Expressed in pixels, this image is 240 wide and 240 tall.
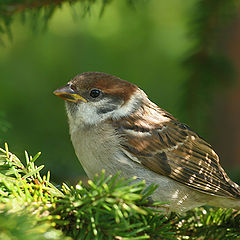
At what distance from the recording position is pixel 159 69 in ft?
17.9

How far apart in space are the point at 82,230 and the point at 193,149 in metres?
1.46

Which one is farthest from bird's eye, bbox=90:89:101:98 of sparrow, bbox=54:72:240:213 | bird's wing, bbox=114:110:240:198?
bird's wing, bbox=114:110:240:198

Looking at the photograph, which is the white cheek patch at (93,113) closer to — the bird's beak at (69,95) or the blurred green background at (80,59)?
the bird's beak at (69,95)

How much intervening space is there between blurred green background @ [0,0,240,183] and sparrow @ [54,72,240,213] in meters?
0.94

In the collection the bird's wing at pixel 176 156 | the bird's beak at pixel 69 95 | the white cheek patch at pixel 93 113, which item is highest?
the bird's beak at pixel 69 95

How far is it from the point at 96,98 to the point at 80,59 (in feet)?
6.58

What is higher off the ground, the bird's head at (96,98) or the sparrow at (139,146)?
the bird's head at (96,98)

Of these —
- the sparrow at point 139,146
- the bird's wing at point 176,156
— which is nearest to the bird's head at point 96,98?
the sparrow at point 139,146

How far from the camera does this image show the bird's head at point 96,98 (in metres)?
2.89

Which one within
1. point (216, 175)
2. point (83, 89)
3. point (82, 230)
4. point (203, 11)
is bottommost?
point (216, 175)

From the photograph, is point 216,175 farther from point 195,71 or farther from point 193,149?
point 195,71

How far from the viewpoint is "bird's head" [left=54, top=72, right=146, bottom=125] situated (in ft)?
9.47

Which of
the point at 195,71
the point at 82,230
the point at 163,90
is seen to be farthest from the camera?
the point at 163,90

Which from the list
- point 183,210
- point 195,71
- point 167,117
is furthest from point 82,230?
point 195,71
